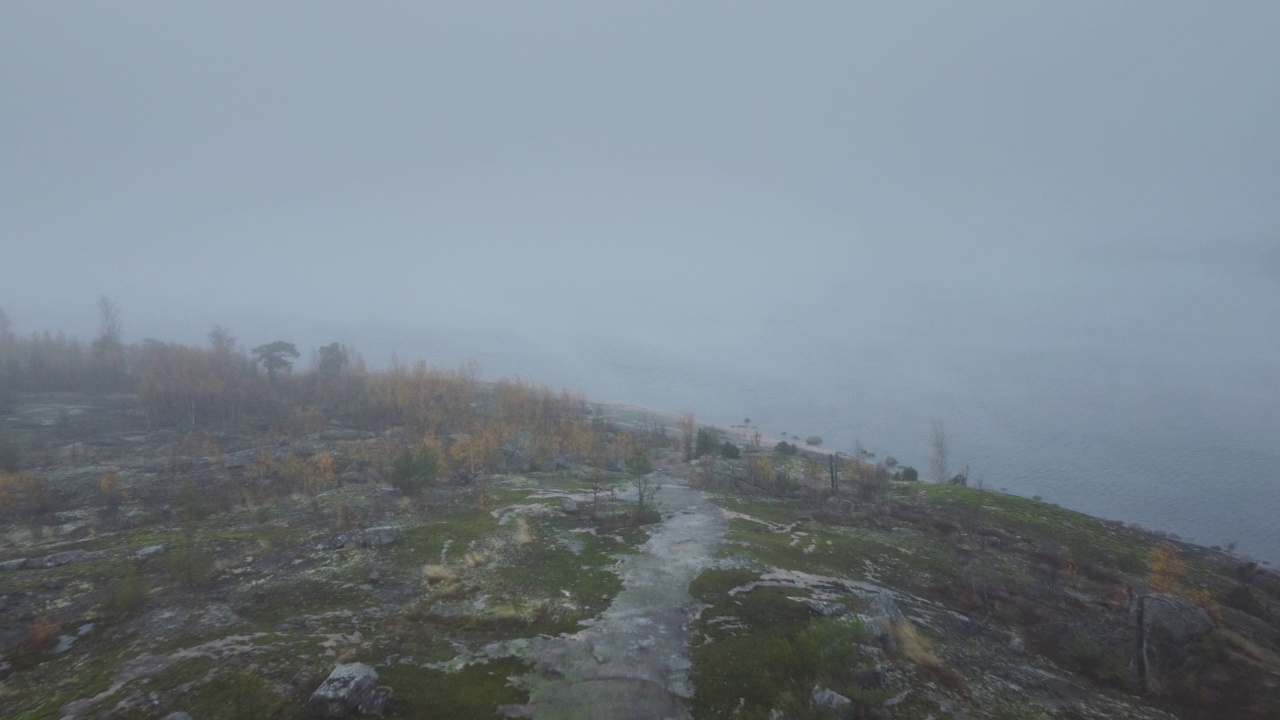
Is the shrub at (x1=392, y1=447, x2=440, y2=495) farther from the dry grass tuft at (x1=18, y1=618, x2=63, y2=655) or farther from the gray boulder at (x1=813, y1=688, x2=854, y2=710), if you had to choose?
the gray boulder at (x1=813, y1=688, x2=854, y2=710)

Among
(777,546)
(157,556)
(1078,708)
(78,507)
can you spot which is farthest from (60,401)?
(1078,708)

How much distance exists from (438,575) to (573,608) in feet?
23.7

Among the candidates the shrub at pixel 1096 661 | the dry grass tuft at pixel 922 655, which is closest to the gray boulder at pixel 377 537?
the dry grass tuft at pixel 922 655

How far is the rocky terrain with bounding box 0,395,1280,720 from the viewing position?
17156mm

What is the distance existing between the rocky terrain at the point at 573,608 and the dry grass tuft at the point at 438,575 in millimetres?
102

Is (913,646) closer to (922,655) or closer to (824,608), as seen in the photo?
(922,655)

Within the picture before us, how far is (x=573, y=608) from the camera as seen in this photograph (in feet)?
75.9

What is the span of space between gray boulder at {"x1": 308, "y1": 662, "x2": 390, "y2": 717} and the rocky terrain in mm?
62

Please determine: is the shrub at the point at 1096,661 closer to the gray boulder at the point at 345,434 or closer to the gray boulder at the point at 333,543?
the gray boulder at the point at 333,543

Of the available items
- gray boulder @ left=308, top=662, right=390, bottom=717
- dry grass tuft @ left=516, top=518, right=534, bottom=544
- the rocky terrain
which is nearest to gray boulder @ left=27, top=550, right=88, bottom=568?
the rocky terrain

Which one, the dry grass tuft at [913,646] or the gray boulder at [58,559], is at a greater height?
the dry grass tuft at [913,646]

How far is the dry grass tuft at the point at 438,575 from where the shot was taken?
2577 centimetres

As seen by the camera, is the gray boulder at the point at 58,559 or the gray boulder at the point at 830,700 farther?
the gray boulder at the point at 58,559

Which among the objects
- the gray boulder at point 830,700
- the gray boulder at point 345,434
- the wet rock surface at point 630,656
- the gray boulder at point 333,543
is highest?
the gray boulder at point 830,700
